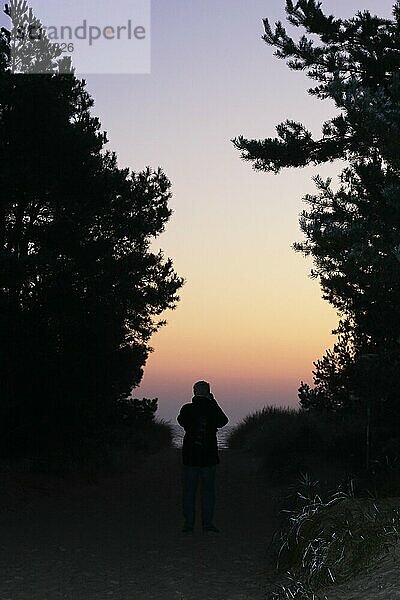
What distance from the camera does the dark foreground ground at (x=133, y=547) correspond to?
27.9 feet

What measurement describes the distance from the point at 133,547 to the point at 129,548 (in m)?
0.09

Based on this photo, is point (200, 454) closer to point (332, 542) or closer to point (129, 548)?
point (129, 548)

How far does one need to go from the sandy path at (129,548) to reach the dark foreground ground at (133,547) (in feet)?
0.04

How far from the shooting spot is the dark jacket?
Answer: 39.7 feet

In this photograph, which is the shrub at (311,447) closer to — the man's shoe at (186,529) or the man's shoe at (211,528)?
the man's shoe at (211,528)

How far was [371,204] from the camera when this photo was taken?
44.5 feet

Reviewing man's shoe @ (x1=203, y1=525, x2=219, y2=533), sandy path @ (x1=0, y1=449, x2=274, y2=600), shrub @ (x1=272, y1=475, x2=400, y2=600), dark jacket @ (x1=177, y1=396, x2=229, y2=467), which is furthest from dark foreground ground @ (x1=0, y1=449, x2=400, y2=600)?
dark jacket @ (x1=177, y1=396, x2=229, y2=467)

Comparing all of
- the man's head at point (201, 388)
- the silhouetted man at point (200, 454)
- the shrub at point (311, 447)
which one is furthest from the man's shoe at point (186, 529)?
the shrub at point (311, 447)

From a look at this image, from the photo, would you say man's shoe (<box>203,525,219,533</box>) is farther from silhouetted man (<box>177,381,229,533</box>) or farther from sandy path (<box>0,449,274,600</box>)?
sandy path (<box>0,449,274,600</box>)

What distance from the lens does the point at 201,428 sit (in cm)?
1220

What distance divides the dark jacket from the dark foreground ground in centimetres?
112

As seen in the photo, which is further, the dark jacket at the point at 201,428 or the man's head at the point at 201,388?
the man's head at the point at 201,388

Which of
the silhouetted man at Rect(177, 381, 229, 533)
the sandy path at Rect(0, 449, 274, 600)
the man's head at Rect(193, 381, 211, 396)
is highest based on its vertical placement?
the man's head at Rect(193, 381, 211, 396)

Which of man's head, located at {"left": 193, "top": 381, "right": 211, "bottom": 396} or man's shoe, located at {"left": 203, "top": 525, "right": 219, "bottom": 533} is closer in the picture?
man's shoe, located at {"left": 203, "top": 525, "right": 219, "bottom": 533}
